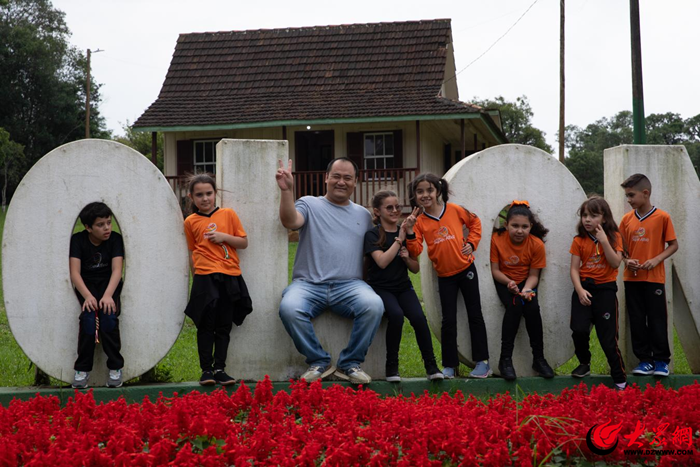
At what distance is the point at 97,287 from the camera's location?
541cm

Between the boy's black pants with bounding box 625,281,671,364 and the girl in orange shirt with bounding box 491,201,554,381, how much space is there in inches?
29.2

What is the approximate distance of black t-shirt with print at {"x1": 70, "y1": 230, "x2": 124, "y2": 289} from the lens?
5.38m

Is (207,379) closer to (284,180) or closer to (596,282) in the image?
(284,180)

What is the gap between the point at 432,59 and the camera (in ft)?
63.3

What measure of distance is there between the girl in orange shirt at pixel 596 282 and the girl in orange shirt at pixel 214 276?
248cm

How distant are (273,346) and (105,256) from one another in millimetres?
1398

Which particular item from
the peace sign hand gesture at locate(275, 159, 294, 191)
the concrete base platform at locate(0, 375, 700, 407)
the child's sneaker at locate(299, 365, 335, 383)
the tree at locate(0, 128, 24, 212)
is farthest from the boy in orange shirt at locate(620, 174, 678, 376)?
the tree at locate(0, 128, 24, 212)

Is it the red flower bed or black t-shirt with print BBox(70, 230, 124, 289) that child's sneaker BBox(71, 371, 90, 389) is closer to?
black t-shirt with print BBox(70, 230, 124, 289)

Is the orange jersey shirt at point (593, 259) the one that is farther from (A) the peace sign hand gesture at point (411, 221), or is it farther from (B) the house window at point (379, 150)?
(B) the house window at point (379, 150)

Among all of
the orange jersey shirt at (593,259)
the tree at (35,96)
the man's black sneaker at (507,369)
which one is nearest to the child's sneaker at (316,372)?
the man's black sneaker at (507,369)

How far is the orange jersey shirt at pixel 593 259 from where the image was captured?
5.67 m

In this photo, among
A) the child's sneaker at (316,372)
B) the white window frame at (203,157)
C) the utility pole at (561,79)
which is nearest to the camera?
the child's sneaker at (316,372)

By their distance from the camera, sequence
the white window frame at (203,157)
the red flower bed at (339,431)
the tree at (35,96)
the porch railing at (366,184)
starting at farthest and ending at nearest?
the tree at (35,96)
the white window frame at (203,157)
the porch railing at (366,184)
the red flower bed at (339,431)

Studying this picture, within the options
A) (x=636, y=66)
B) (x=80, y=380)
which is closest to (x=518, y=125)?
(x=636, y=66)
